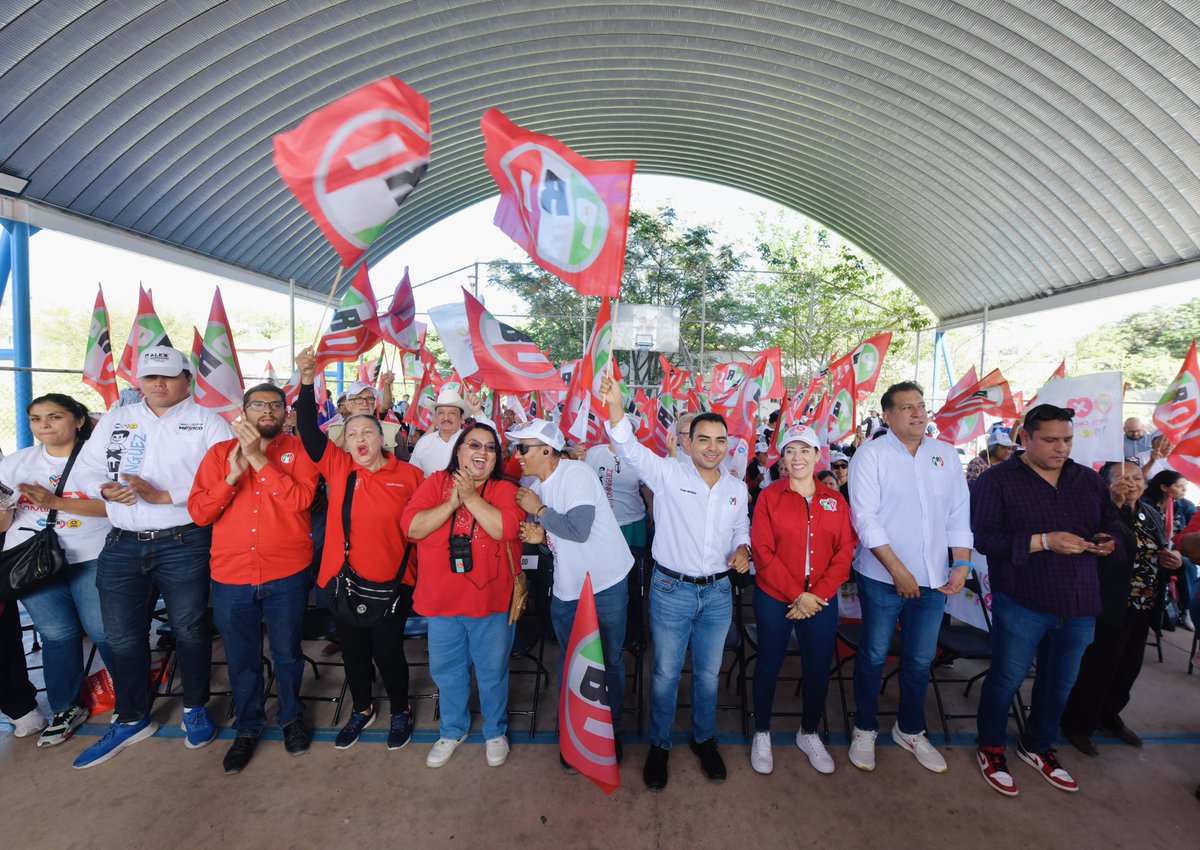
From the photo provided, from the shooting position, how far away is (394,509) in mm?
3227

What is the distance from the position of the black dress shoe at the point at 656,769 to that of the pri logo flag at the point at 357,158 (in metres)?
3.03

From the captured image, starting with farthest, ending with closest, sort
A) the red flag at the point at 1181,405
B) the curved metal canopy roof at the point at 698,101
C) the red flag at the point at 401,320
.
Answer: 1. the curved metal canopy roof at the point at 698,101
2. the red flag at the point at 401,320
3. the red flag at the point at 1181,405

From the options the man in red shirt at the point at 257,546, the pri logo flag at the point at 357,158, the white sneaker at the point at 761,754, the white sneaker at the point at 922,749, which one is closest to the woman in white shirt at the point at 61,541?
the man in red shirt at the point at 257,546

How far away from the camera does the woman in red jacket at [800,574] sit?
3146 millimetres

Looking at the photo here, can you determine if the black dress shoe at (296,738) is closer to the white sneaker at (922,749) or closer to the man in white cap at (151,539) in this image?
the man in white cap at (151,539)

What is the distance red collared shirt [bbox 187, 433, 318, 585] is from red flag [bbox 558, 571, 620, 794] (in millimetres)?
1692

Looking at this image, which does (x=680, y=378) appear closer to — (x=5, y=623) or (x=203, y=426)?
(x=203, y=426)

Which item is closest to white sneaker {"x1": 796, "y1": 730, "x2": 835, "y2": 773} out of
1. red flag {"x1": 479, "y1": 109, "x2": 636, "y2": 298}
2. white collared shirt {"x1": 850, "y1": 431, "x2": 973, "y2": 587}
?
white collared shirt {"x1": 850, "y1": 431, "x2": 973, "y2": 587}

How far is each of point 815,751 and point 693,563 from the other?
1.40m

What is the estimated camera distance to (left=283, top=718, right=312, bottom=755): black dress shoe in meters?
3.32

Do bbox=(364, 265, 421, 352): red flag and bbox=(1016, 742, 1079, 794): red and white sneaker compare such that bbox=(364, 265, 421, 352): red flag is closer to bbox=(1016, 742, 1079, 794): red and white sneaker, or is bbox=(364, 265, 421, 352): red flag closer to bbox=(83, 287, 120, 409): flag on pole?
bbox=(83, 287, 120, 409): flag on pole

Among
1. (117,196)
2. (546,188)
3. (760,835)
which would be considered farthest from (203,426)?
(117,196)

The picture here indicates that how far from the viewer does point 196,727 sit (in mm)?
3375

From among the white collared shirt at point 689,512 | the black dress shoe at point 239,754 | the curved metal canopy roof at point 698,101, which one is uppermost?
the curved metal canopy roof at point 698,101
